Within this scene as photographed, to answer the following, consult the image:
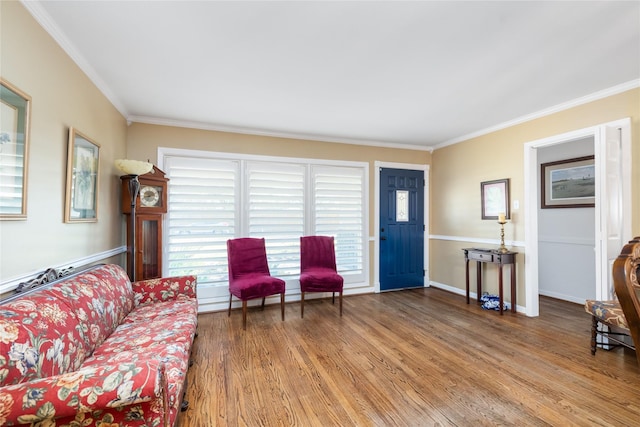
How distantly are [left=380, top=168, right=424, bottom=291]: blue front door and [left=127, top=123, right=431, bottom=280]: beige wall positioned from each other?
0.72ft

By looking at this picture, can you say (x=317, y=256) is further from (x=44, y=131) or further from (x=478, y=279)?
(x=44, y=131)

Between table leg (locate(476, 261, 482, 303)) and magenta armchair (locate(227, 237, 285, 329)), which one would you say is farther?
table leg (locate(476, 261, 482, 303))

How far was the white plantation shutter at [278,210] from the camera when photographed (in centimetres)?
391

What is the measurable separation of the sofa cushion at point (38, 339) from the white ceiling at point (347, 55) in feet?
5.45

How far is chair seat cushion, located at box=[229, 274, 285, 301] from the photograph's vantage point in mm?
3117

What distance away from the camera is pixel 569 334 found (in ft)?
9.49

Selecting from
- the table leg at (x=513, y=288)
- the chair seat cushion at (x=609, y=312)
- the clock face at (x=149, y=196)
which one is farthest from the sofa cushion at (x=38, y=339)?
the table leg at (x=513, y=288)

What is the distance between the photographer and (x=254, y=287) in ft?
10.4

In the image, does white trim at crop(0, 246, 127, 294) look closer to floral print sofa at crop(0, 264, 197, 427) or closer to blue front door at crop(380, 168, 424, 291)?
floral print sofa at crop(0, 264, 197, 427)

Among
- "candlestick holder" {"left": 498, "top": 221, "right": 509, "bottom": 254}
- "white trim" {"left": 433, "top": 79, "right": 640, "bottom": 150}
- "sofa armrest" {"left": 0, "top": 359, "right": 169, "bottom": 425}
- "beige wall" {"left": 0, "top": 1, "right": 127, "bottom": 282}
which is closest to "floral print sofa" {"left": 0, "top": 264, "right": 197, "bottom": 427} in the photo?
"sofa armrest" {"left": 0, "top": 359, "right": 169, "bottom": 425}

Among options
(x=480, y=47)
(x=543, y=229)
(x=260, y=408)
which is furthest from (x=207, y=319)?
(x=543, y=229)

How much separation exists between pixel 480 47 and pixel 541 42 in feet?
1.31

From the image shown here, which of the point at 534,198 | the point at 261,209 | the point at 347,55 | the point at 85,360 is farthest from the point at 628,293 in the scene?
the point at 261,209

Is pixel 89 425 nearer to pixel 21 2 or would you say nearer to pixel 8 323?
pixel 8 323
